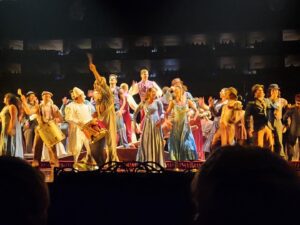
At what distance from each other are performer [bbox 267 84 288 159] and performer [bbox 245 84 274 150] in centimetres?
9

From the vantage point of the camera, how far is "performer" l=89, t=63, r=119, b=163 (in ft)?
30.0

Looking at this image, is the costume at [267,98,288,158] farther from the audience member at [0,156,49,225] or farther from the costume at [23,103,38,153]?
the audience member at [0,156,49,225]

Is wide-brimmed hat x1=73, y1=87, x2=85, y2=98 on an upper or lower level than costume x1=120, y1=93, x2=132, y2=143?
upper

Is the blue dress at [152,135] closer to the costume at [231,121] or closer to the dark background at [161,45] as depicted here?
the dark background at [161,45]

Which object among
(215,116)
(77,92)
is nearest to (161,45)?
(215,116)

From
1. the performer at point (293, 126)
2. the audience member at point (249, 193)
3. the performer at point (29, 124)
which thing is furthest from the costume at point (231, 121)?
the audience member at point (249, 193)

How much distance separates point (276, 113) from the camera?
987 cm

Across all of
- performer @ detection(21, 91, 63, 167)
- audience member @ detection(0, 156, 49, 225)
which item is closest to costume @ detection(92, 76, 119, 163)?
performer @ detection(21, 91, 63, 167)

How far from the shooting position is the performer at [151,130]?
932 cm

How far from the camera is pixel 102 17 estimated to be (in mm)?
11250

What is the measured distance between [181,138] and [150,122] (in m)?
0.68

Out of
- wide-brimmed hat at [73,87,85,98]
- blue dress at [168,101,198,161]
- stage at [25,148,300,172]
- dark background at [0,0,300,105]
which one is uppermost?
dark background at [0,0,300,105]

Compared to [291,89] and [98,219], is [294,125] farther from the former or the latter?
[98,219]

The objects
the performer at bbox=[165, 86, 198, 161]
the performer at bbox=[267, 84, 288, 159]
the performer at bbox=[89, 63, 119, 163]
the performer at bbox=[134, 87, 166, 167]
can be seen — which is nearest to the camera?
the performer at bbox=[89, 63, 119, 163]
